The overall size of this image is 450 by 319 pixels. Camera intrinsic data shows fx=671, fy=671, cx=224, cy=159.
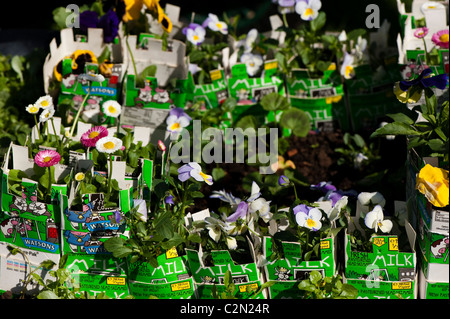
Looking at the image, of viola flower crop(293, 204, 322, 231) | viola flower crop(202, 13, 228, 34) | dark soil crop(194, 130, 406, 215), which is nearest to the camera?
viola flower crop(293, 204, 322, 231)

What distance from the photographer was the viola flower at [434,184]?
142 centimetres

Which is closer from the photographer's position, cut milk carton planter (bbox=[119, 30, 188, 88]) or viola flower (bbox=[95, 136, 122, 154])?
viola flower (bbox=[95, 136, 122, 154])

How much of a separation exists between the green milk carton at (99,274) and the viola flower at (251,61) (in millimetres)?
892

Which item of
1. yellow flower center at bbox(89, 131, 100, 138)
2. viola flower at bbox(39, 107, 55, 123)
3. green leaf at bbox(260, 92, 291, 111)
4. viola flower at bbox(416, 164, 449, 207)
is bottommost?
viola flower at bbox(416, 164, 449, 207)

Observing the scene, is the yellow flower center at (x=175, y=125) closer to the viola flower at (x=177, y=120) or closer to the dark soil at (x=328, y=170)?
the viola flower at (x=177, y=120)

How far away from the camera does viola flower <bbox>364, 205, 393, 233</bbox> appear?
5.14ft

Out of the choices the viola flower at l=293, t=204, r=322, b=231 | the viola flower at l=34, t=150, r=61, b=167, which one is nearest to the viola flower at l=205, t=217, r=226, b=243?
the viola flower at l=293, t=204, r=322, b=231

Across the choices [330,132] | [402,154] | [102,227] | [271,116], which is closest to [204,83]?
[271,116]

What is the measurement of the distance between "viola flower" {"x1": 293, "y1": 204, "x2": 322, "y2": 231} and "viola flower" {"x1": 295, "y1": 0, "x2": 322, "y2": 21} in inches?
36.6

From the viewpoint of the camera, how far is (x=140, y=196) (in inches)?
66.0

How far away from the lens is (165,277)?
159 cm

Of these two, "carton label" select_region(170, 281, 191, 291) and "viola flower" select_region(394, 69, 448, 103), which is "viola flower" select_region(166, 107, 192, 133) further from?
"viola flower" select_region(394, 69, 448, 103)

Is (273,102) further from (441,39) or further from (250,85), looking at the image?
(441,39)

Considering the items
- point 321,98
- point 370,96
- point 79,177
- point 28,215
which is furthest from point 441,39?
point 28,215
